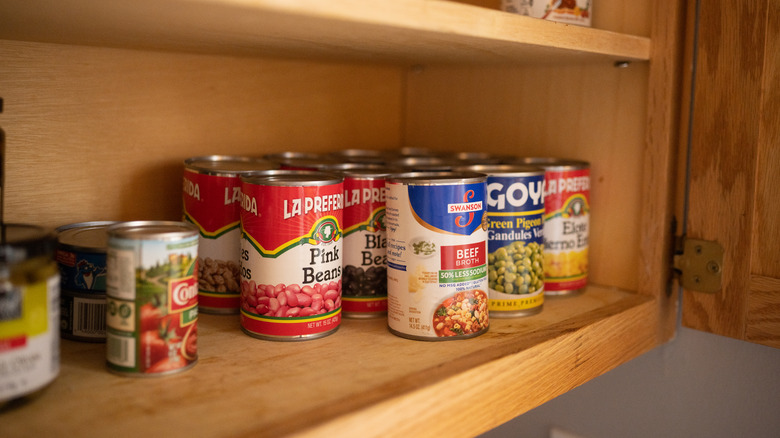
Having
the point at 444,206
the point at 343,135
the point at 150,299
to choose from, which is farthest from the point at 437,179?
the point at 343,135

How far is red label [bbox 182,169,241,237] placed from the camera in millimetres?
938

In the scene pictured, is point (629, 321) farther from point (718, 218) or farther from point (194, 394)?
point (194, 394)

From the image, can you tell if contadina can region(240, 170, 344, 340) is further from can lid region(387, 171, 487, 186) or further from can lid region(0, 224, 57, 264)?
can lid region(0, 224, 57, 264)

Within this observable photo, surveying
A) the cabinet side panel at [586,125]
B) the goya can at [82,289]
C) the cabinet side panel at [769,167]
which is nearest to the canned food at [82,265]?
the goya can at [82,289]

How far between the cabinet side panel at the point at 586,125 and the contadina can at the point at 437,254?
0.36m

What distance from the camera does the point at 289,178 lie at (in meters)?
0.88

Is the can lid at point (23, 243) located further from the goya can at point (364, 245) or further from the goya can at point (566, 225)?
the goya can at point (566, 225)

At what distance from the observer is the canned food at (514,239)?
3.21 ft

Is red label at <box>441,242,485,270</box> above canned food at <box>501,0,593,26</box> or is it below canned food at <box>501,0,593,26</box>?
below

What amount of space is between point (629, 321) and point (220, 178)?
631 mm

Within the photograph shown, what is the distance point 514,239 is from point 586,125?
31 centimetres

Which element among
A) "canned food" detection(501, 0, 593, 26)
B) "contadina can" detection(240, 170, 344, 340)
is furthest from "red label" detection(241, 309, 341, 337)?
"canned food" detection(501, 0, 593, 26)

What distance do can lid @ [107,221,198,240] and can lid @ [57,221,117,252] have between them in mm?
61

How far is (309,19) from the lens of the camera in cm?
69
